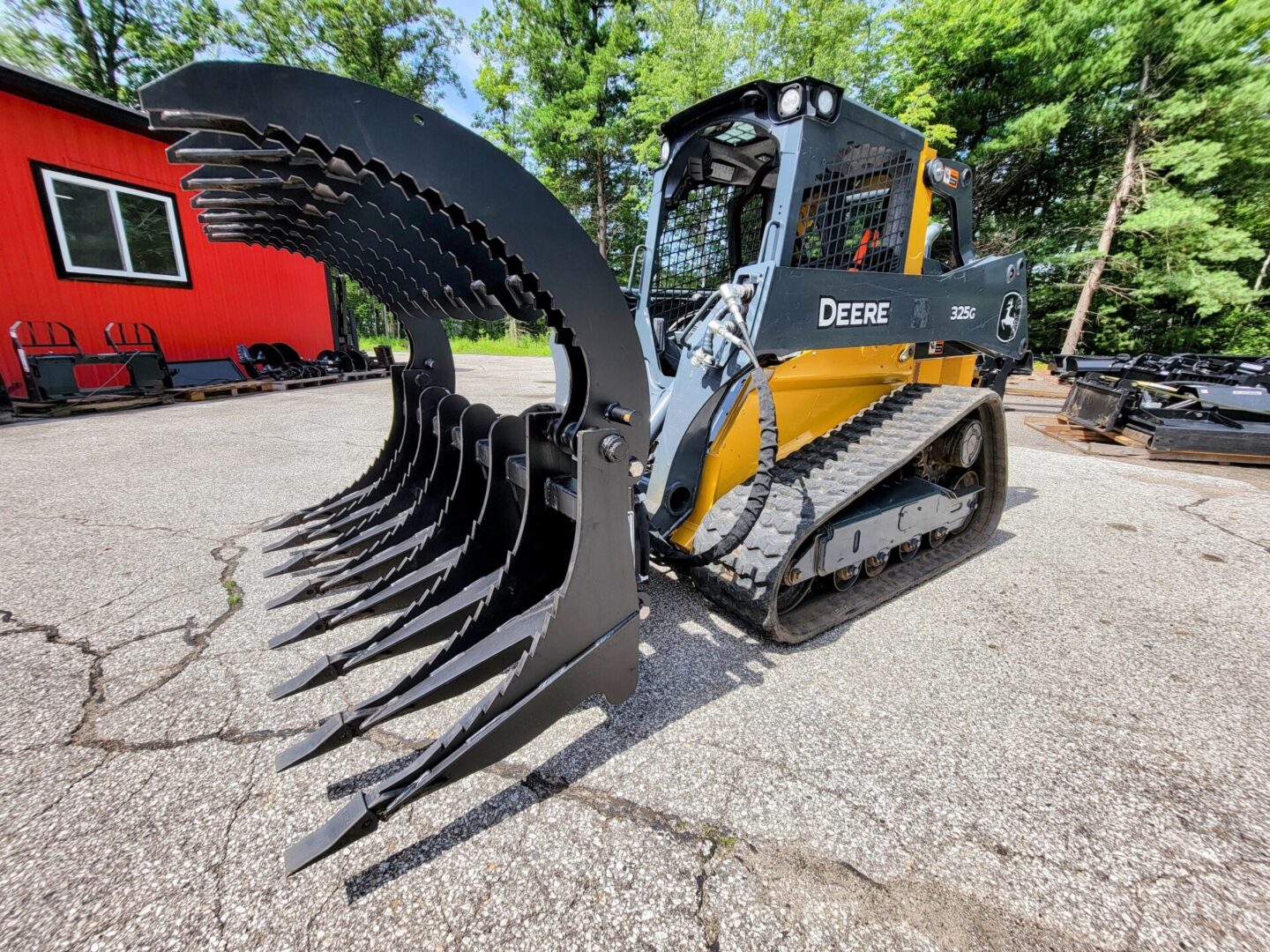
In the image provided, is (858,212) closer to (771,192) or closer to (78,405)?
(771,192)

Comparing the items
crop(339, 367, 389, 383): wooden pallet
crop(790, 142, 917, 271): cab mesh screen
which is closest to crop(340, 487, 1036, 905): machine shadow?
crop(790, 142, 917, 271): cab mesh screen

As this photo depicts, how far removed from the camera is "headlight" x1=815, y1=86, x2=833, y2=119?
2.16 m

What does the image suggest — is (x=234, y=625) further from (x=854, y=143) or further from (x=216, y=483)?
(x=854, y=143)

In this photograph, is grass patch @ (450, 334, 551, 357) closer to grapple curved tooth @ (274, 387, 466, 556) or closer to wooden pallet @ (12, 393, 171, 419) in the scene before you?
wooden pallet @ (12, 393, 171, 419)

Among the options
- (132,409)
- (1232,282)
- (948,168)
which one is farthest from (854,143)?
(1232,282)

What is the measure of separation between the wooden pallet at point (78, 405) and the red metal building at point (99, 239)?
98 centimetres

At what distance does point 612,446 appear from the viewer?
152 centimetres

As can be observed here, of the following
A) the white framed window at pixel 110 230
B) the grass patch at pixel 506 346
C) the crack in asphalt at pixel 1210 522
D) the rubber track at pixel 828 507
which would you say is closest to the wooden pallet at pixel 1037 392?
the crack in asphalt at pixel 1210 522

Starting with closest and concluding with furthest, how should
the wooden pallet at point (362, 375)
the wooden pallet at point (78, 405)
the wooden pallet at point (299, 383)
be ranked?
1. the wooden pallet at point (78, 405)
2. the wooden pallet at point (299, 383)
3. the wooden pallet at point (362, 375)

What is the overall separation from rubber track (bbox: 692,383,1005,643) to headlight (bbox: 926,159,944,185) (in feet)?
3.39

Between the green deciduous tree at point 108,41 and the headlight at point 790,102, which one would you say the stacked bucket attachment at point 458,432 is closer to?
the headlight at point 790,102

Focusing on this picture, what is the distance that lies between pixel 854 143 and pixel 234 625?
140 inches

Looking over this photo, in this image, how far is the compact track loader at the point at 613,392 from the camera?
1296 mm

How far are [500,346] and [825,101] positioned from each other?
74.3ft
